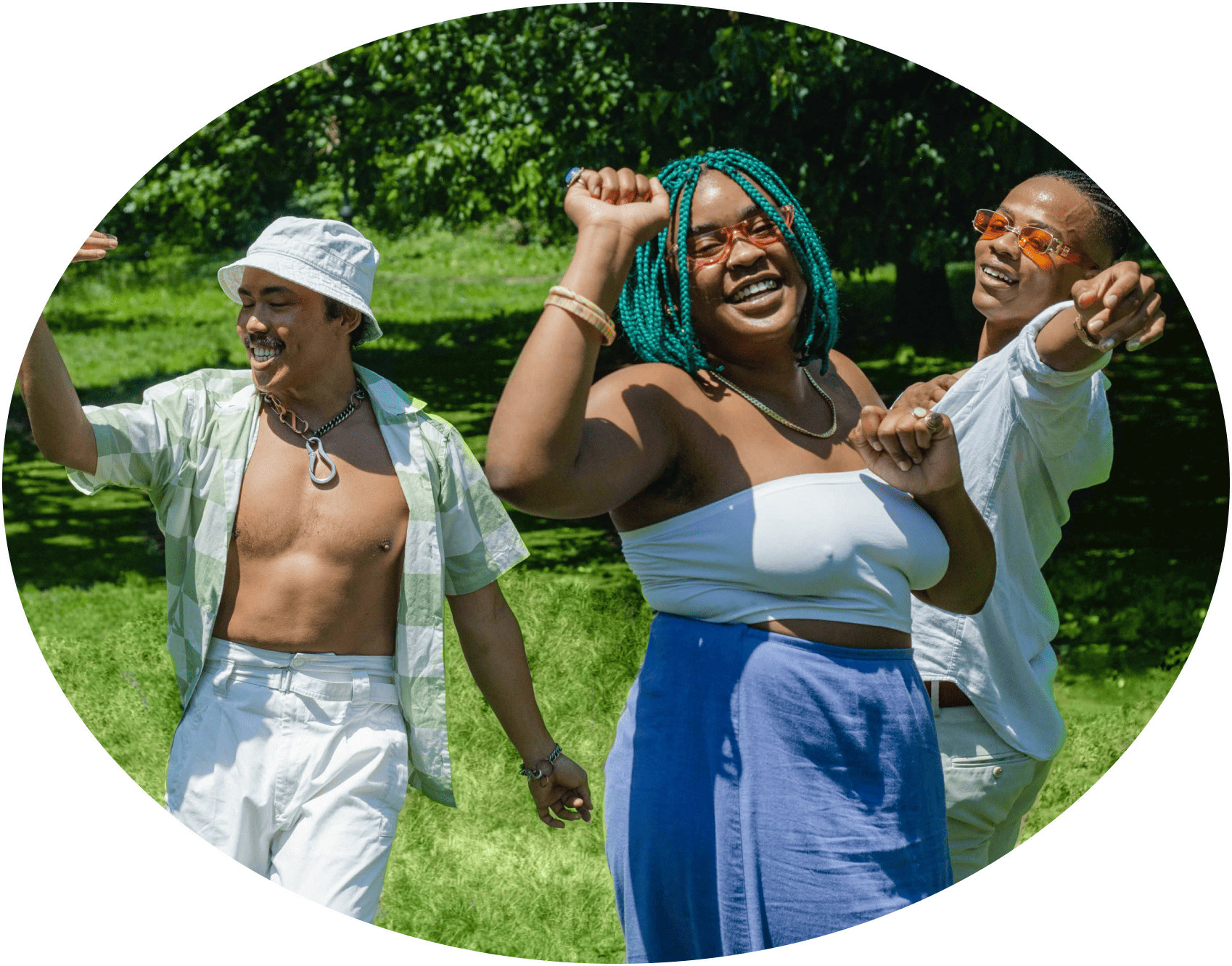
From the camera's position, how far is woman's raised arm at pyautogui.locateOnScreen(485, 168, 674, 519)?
6.23 ft

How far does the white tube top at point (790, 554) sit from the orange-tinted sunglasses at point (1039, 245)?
907mm

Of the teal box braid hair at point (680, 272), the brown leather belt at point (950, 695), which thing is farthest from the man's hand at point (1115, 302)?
the brown leather belt at point (950, 695)

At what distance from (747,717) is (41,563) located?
206cm

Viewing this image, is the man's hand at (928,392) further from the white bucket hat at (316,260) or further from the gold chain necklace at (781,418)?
the white bucket hat at (316,260)

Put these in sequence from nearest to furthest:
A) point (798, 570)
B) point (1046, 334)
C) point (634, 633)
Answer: point (798, 570)
point (1046, 334)
point (634, 633)

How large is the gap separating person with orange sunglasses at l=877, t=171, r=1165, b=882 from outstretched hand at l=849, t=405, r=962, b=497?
460 mm

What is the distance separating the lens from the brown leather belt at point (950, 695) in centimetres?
293

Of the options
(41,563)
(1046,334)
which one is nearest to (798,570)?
(1046,334)

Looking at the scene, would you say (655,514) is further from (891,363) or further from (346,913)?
(891,363)

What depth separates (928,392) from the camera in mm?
2953

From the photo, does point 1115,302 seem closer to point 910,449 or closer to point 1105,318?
point 1105,318

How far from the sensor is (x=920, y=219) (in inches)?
143

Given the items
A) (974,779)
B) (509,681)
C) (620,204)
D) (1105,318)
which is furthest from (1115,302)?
(509,681)

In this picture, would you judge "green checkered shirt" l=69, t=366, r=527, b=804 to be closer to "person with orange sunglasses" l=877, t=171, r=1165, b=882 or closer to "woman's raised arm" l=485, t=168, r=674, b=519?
"woman's raised arm" l=485, t=168, r=674, b=519
